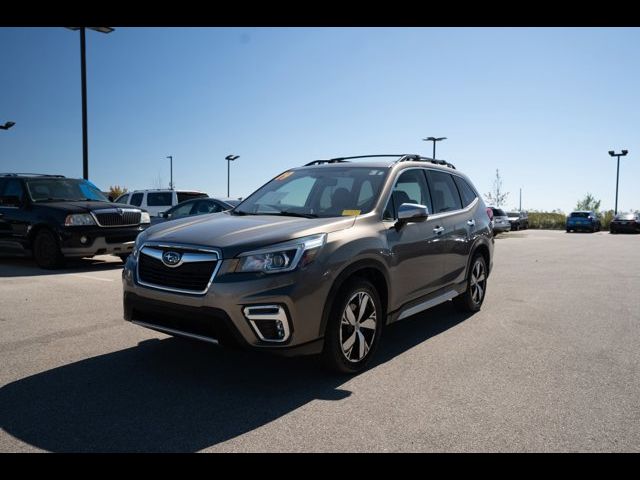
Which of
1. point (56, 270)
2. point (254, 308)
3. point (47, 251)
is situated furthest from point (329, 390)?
point (47, 251)

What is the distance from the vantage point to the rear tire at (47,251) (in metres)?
10.1

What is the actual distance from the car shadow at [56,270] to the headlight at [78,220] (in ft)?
2.64

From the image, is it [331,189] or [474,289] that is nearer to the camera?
[331,189]

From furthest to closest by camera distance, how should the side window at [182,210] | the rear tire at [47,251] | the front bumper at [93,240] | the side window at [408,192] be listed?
the side window at [182,210] → the rear tire at [47,251] → the front bumper at [93,240] → the side window at [408,192]

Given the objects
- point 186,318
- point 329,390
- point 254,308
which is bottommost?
point 329,390

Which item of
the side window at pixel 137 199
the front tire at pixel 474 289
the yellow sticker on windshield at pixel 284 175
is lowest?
the front tire at pixel 474 289

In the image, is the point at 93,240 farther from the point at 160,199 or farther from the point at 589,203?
the point at 589,203

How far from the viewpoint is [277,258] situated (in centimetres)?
371

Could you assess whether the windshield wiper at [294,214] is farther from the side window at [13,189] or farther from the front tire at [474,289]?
the side window at [13,189]

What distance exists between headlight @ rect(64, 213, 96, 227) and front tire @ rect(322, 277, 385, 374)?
296 inches

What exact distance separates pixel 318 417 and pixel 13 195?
32.3ft

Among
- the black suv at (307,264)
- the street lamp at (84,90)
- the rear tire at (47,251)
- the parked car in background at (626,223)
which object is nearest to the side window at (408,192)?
the black suv at (307,264)

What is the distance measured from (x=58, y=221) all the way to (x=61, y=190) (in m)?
1.48
